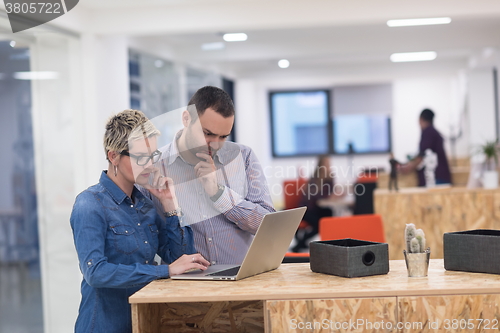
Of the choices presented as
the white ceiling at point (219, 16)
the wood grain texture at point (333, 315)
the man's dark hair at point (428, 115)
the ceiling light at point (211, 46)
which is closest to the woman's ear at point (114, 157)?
the wood grain texture at point (333, 315)

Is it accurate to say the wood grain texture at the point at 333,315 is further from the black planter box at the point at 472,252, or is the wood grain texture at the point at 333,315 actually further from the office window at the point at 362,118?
the office window at the point at 362,118

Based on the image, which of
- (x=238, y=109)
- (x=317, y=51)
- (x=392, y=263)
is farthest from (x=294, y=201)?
(x=392, y=263)

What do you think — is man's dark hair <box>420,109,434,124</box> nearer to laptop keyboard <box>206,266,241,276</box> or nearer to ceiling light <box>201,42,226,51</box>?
ceiling light <box>201,42,226,51</box>

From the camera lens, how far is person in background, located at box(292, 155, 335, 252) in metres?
7.22

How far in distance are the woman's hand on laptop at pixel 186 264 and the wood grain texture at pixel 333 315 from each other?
0.36 meters

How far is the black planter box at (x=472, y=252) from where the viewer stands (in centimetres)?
195

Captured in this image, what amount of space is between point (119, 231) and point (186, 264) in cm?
27

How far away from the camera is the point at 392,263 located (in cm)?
225

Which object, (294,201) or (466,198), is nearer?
(466,198)

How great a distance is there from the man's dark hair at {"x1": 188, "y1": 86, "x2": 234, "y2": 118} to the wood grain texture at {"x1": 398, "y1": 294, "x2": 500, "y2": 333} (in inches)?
39.6

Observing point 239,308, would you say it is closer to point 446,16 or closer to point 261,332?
point 261,332

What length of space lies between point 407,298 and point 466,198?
3.67 m

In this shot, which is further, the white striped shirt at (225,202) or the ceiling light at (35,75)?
the ceiling light at (35,75)

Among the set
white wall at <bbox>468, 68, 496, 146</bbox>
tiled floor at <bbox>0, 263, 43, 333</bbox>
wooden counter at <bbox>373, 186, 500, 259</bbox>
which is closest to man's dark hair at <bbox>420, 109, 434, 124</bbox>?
wooden counter at <bbox>373, 186, 500, 259</bbox>
